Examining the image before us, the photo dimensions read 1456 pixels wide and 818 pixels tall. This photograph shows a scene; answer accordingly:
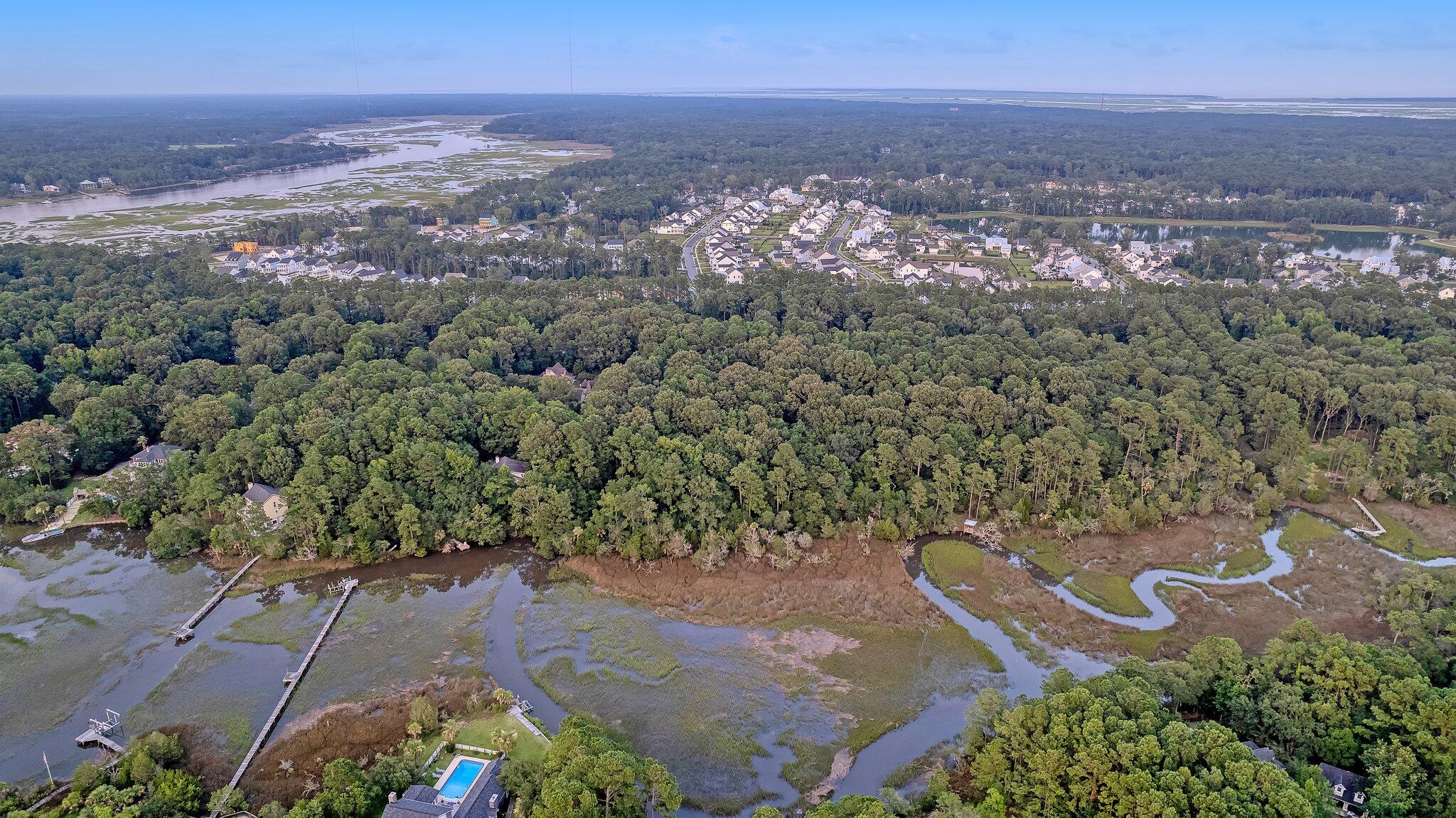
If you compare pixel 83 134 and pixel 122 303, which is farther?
pixel 83 134

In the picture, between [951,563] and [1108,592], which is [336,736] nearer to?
[951,563]

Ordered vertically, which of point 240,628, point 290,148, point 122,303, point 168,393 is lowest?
point 240,628

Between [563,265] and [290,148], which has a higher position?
[290,148]

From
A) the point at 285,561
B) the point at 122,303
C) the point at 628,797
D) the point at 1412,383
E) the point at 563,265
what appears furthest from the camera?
the point at 563,265

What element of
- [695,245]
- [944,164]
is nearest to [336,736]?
[695,245]

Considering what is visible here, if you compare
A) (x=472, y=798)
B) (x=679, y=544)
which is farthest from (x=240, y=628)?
(x=679, y=544)

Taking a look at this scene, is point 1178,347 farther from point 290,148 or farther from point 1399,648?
point 290,148

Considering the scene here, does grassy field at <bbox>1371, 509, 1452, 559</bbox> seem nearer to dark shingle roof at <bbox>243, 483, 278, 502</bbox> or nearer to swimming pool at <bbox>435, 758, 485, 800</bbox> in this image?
swimming pool at <bbox>435, 758, 485, 800</bbox>
